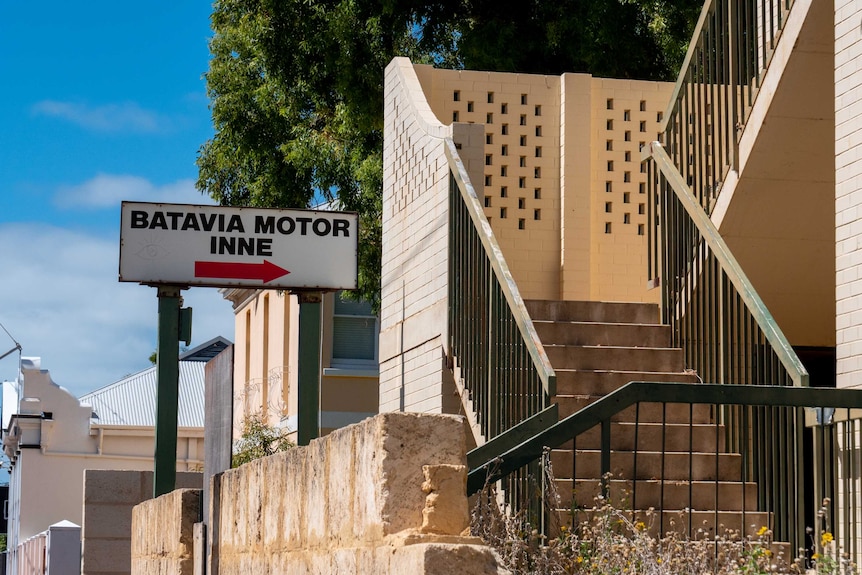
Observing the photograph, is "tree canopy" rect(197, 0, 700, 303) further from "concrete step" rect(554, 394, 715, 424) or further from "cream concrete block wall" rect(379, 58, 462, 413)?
"concrete step" rect(554, 394, 715, 424)

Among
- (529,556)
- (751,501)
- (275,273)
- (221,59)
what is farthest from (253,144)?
(529,556)

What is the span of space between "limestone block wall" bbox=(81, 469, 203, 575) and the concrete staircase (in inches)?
193

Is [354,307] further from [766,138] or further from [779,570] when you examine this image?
[779,570]

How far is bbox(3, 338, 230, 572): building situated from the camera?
27.0 metres

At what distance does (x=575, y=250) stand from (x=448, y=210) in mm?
2623

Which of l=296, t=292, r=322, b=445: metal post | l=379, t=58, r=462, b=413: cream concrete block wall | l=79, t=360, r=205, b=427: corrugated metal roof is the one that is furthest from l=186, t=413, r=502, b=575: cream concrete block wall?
l=79, t=360, r=205, b=427: corrugated metal roof

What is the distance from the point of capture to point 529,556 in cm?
639

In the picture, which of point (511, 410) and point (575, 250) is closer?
point (511, 410)

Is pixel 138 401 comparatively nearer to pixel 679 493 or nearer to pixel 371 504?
pixel 679 493

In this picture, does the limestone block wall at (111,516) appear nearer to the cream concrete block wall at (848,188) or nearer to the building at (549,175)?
the building at (549,175)

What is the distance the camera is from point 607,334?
10.3m

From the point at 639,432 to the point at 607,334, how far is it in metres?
1.44

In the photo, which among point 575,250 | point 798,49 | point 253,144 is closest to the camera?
point 798,49

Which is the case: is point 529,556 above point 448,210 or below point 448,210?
below
